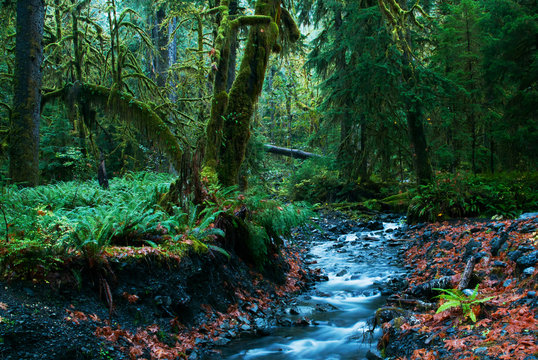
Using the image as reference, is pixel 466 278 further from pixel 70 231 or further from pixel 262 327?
pixel 70 231

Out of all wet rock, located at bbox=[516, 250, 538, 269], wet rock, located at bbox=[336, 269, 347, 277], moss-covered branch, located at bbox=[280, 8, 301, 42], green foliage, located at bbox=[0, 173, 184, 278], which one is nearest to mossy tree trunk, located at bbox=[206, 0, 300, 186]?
moss-covered branch, located at bbox=[280, 8, 301, 42]

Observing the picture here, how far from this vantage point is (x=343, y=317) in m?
5.91

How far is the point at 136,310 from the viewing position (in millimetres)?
4152

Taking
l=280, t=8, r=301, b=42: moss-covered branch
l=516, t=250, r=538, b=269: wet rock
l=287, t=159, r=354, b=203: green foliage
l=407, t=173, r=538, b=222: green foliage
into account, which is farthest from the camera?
l=287, t=159, r=354, b=203: green foliage

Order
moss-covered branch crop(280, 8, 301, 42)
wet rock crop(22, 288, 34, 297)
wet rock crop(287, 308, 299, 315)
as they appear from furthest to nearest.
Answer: moss-covered branch crop(280, 8, 301, 42) < wet rock crop(287, 308, 299, 315) < wet rock crop(22, 288, 34, 297)

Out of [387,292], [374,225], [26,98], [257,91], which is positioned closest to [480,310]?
[387,292]

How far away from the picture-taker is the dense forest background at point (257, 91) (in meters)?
8.65

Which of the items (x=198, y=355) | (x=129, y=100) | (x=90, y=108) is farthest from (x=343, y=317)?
(x=90, y=108)

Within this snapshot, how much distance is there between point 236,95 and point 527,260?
6453 mm

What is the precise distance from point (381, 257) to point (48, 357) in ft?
25.9

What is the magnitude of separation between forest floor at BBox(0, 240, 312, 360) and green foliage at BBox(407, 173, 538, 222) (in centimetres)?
687

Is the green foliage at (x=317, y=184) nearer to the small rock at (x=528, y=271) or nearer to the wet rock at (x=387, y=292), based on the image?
the wet rock at (x=387, y=292)

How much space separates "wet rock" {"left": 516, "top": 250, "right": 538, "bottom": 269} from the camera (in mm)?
4602

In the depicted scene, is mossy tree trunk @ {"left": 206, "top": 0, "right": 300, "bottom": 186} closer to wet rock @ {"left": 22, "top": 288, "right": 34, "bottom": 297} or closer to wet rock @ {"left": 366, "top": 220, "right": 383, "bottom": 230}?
wet rock @ {"left": 22, "top": 288, "right": 34, "bottom": 297}
